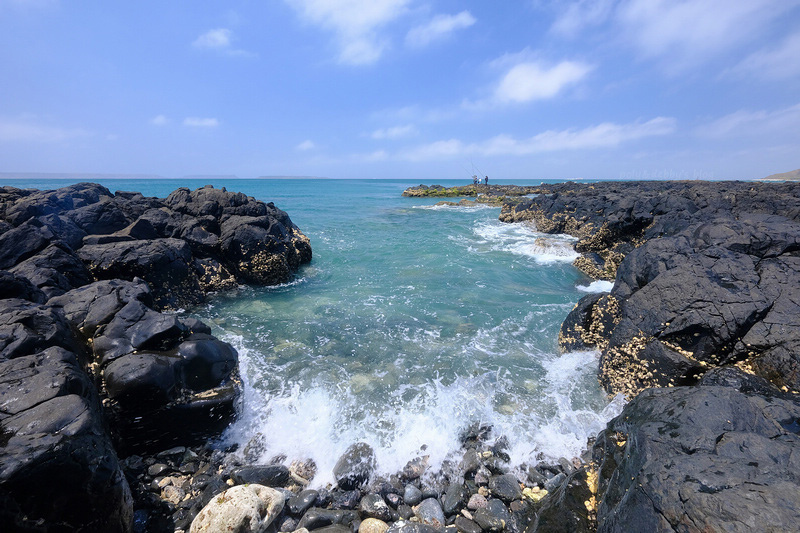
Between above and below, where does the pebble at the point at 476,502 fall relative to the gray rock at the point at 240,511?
below

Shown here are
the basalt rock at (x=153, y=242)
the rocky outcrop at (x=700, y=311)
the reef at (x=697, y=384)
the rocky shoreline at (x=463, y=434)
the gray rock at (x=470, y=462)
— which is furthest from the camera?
→ the basalt rock at (x=153, y=242)

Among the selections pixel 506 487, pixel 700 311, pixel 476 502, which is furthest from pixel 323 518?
pixel 700 311

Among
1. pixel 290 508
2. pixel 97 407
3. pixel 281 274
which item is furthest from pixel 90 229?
pixel 290 508

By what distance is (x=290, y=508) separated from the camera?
431 cm

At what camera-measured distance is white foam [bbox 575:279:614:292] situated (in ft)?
43.9

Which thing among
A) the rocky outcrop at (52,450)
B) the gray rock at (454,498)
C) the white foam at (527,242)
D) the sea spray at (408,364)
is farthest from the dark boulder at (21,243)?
the white foam at (527,242)

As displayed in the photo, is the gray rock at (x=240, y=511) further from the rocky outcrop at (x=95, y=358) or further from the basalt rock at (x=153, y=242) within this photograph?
the basalt rock at (x=153, y=242)

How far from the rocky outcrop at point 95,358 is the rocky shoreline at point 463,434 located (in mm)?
24

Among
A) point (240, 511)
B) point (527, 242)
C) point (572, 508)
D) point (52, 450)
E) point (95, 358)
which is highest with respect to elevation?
point (527, 242)

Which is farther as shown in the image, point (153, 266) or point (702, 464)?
point (153, 266)

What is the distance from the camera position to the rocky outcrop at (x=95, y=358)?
3.30 meters

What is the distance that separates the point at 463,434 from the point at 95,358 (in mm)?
6316

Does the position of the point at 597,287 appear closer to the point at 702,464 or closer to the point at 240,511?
the point at 702,464

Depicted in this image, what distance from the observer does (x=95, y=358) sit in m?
5.61
